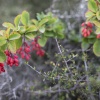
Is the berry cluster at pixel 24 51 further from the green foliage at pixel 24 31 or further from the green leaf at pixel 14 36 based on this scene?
the green leaf at pixel 14 36

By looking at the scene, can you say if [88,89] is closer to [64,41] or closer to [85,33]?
[85,33]

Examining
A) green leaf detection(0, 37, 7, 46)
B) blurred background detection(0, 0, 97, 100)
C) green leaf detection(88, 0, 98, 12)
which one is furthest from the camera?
blurred background detection(0, 0, 97, 100)

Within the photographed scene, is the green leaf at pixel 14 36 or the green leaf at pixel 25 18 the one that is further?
the green leaf at pixel 25 18

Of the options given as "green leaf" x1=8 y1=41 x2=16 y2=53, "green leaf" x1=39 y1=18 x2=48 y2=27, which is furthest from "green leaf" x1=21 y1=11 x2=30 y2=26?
"green leaf" x1=8 y1=41 x2=16 y2=53

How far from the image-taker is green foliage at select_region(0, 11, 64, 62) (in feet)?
4.68

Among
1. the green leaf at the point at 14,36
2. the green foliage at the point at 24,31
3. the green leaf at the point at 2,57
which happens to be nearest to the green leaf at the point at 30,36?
the green foliage at the point at 24,31

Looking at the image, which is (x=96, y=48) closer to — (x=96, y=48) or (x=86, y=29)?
(x=96, y=48)

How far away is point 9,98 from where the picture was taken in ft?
6.14

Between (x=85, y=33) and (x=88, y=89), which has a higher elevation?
(x=85, y=33)

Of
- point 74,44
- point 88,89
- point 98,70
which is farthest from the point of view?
point 74,44

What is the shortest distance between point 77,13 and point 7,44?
4.20 feet

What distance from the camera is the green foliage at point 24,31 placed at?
1.43 meters

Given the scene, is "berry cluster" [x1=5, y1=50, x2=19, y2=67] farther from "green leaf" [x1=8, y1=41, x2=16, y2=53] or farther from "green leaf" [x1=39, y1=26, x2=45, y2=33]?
"green leaf" [x1=39, y1=26, x2=45, y2=33]

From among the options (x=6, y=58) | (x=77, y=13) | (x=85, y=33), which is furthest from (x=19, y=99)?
(x=77, y=13)
